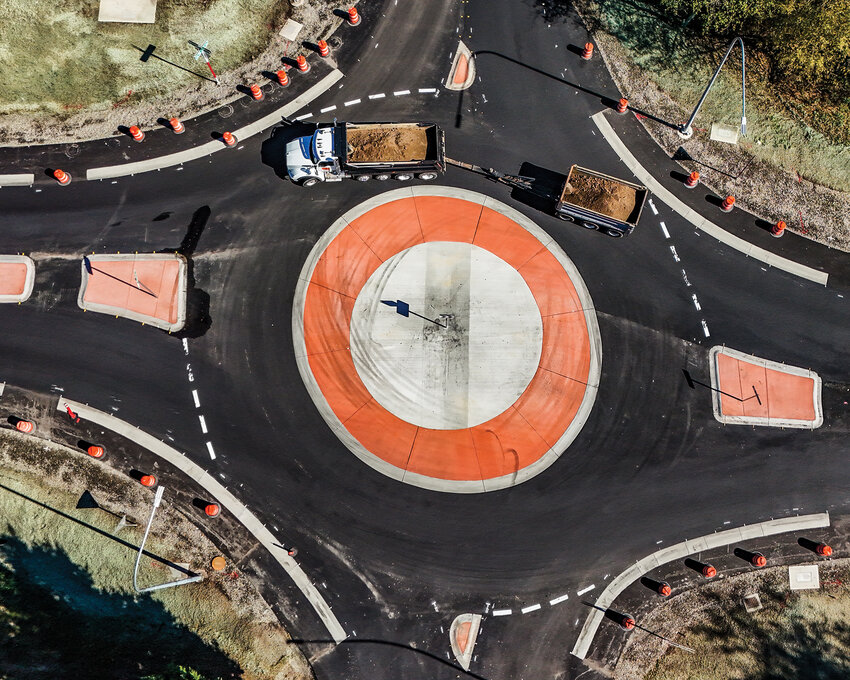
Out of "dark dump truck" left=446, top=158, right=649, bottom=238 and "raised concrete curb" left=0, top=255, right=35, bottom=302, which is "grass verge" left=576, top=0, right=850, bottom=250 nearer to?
"dark dump truck" left=446, top=158, right=649, bottom=238

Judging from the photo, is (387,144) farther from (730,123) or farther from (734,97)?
(734,97)

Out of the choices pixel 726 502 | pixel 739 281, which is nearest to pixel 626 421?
pixel 726 502

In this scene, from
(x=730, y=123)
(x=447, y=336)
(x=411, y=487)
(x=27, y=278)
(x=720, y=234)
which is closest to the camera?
(x=411, y=487)

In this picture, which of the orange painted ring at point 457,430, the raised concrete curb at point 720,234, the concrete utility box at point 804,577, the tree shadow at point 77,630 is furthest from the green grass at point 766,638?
the tree shadow at point 77,630

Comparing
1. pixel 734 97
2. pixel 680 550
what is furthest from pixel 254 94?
pixel 680 550

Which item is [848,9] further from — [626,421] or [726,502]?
[726,502]

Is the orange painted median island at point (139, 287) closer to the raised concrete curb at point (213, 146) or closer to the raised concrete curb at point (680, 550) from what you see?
the raised concrete curb at point (213, 146)
